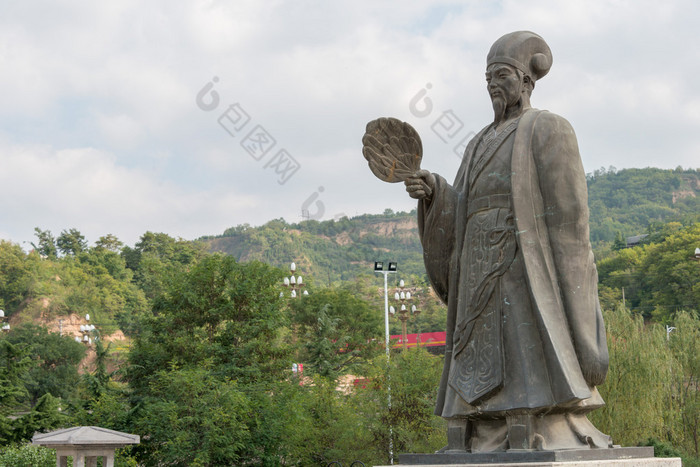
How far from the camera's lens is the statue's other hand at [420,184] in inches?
286

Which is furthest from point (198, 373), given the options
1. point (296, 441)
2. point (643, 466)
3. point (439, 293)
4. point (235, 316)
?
point (643, 466)

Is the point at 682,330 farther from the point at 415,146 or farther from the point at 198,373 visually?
the point at 415,146

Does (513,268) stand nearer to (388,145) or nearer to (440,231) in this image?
(440,231)

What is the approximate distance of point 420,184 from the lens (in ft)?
23.9

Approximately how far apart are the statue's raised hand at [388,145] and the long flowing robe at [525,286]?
2.06 ft

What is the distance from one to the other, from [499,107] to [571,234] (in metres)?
1.34

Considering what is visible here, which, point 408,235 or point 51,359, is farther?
point 408,235

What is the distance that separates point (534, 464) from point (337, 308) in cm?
4544

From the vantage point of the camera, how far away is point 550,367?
641cm

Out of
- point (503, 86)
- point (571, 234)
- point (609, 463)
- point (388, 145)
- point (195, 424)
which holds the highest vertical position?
point (503, 86)

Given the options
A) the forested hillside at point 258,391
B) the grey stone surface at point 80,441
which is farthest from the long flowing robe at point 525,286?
the forested hillside at point 258,391

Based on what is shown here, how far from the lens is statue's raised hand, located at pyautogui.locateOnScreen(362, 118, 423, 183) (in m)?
7.16

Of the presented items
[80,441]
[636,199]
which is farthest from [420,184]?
[636,199]

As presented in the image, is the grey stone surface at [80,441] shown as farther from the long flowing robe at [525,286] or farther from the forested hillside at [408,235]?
the forested hillside at [408,235]
